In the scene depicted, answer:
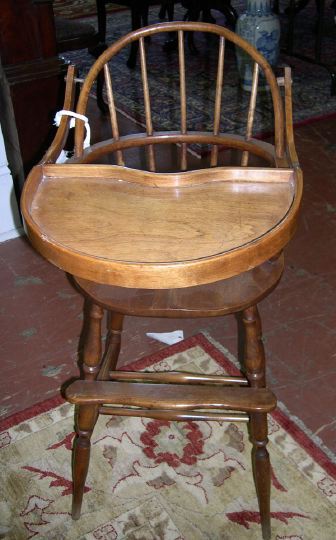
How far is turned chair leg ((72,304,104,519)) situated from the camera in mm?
1233

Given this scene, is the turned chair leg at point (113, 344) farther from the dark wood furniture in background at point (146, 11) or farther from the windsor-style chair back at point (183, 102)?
the dark wood furniture in background at point (146, 11)

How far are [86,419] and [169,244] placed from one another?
0.44 m

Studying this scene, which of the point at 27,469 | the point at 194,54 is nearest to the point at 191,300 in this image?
the point at 27,469

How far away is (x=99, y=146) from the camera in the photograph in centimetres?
142

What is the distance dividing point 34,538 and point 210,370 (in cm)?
65

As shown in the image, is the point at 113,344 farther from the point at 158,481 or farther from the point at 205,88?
the point at 205,88

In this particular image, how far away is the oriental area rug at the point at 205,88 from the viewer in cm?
336

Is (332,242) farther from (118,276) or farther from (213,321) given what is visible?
(118,276)

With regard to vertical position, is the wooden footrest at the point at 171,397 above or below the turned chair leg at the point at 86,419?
above

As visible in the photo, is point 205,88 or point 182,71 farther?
point 205,88

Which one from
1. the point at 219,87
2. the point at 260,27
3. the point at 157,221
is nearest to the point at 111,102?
the point at 219,87

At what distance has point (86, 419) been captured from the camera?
4.03 ft

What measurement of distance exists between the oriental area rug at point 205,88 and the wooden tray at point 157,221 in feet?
6.92

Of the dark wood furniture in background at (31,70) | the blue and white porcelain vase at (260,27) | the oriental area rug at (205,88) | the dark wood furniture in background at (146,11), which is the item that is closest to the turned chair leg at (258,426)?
the dark wood furniture in background at (31,70)
